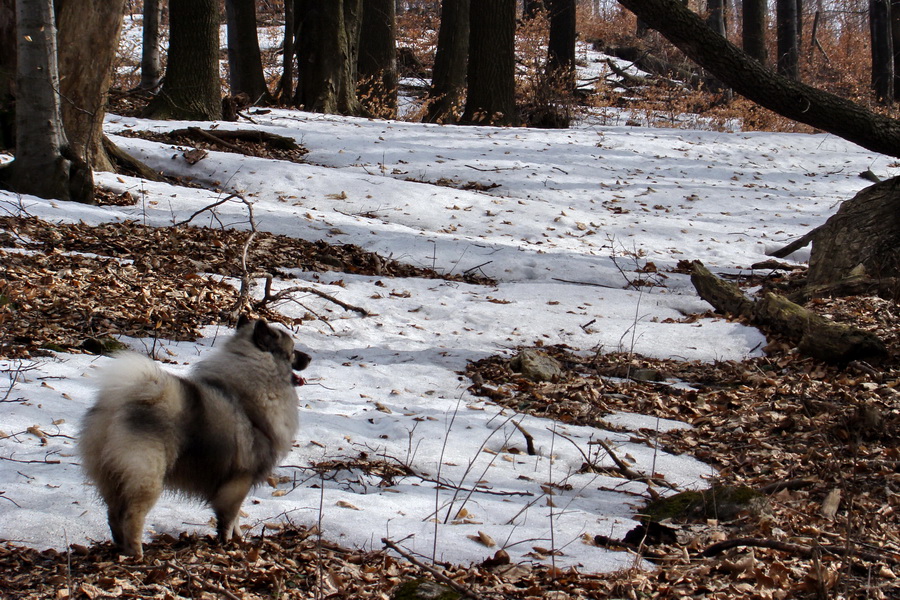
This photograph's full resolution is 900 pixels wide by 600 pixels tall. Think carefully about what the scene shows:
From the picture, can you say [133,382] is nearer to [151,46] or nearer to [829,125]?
[829,125]

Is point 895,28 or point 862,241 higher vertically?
point 895,28

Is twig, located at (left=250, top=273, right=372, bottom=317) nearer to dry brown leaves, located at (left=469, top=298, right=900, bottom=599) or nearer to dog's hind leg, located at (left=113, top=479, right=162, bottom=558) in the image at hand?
dry brown leaves, located at (left=469, top=298, right=900, bottom=599)

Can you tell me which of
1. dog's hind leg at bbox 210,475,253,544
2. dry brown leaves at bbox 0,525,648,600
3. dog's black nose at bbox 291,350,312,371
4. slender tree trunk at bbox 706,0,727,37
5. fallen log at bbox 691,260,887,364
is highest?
slender tree trunk at bbox 706,0,727,37

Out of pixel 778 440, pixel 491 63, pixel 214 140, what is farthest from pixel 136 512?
pixel 491 63

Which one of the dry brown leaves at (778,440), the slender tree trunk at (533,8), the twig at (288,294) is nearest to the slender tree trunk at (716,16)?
the slender tree trunk at (533,8)

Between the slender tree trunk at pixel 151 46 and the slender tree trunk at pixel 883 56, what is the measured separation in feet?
67.6

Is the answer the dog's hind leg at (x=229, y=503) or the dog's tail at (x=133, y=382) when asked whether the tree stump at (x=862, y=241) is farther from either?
the dog's tail at (x=133, y=382)

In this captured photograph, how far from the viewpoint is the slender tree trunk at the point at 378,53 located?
2094cm

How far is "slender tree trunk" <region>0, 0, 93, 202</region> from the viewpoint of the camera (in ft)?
27.8

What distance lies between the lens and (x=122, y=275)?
25.2 feet

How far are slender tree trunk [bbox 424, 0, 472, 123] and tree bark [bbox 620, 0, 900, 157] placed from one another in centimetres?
1277

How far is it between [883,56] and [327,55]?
17.5m

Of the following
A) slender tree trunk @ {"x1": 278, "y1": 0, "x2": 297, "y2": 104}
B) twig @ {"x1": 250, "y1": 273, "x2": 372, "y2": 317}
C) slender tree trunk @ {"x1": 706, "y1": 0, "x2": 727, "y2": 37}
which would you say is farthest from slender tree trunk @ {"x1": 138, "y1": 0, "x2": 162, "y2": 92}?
slender tree trunk @ {"x1": 706, "y1": 0, "x2": 727, "y2": 37}

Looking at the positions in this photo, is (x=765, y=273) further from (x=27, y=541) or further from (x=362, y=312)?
(x=27, y=541)
